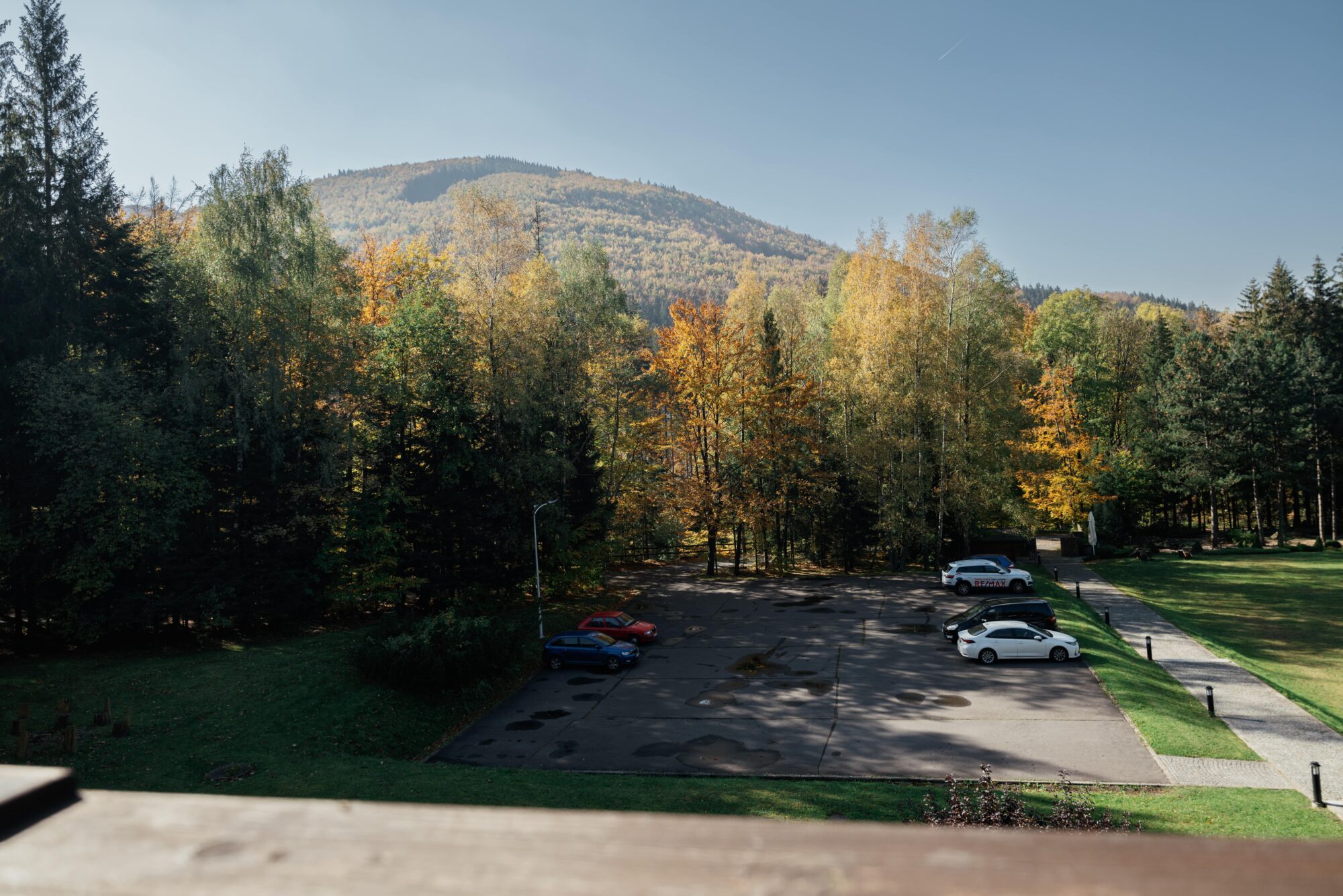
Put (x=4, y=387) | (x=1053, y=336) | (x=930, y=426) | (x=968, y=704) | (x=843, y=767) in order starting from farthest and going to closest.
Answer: (x=1053, y=336)
(x=930, y=426)
(x=4, y=387)
(x=968, y=704)
(x=843, y=767)

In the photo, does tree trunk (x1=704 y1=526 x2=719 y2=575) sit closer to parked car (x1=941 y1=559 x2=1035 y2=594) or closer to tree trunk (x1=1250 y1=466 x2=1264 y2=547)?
parked car (x1=941 y1=559 x2=1035 y2=594)

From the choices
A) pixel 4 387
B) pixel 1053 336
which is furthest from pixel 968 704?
pixel 1053 336

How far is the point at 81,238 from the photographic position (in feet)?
100

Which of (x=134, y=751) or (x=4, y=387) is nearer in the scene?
(x=134, y=751)

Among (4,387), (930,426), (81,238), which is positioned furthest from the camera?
(930,426)

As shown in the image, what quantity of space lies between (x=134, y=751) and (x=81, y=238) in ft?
74.1

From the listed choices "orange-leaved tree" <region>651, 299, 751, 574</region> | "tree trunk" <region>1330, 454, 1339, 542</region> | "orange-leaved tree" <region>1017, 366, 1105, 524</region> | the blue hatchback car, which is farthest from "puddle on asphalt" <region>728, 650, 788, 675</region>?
"tree trunk" <region>1330, 454, 1339, 542</region>

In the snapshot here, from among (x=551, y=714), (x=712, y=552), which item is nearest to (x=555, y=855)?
(x=551, y=714)

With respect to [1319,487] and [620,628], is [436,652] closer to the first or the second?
[620,628]

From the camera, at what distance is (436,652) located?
24094 millimetres

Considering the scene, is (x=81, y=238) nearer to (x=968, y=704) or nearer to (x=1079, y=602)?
(x=968, y=704)

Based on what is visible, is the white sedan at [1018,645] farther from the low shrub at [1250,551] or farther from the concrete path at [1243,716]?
the low shrub at [1250,551]

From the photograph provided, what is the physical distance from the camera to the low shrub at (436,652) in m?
23.8

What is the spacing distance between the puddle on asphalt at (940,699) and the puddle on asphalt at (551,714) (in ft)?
34.3
